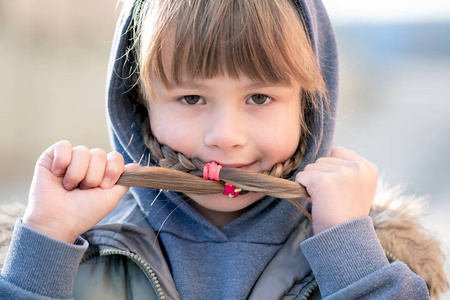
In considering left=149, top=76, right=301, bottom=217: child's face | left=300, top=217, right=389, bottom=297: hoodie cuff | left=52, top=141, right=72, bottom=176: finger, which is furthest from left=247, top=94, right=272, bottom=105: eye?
left=52, top=141, right=72, bottom=176: finger

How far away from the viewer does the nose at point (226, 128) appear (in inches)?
53.1

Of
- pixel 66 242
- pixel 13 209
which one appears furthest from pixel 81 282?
pixel 13 209

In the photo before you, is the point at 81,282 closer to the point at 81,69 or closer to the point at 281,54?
the point at 281,54

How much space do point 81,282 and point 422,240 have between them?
974 millimetres

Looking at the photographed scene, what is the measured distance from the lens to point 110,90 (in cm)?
160

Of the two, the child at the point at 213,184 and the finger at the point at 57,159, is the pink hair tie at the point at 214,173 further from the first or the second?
the finger at the point at 57,159

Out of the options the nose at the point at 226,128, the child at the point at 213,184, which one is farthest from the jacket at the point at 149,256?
the nose at the point at 226,128

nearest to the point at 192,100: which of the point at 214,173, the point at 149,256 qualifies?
the point at 214,173

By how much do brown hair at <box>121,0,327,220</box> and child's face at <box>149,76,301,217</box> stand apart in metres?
0.03

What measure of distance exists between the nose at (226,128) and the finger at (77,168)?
302mm

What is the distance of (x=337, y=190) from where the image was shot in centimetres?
141

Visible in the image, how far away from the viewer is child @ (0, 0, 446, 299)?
1312 millimetres

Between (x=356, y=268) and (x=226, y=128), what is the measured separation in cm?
46

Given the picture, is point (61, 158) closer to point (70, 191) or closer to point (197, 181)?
point (70, 191)
